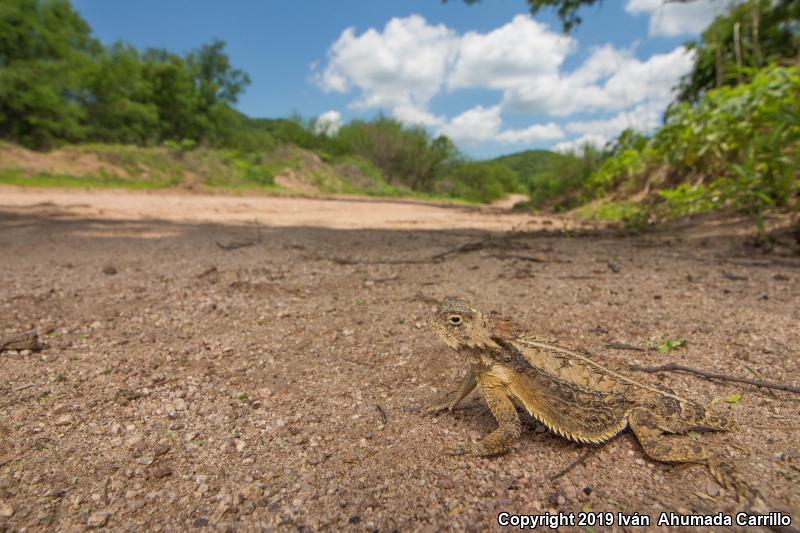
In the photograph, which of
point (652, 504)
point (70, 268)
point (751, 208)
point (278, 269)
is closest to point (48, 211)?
point (70, 268)

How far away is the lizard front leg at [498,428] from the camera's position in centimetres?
185

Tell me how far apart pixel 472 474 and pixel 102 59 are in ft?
135

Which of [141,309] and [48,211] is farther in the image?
[48,211]

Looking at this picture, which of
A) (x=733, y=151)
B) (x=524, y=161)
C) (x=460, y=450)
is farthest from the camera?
(x=524, y=161)

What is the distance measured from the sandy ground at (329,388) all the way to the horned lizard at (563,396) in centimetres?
9

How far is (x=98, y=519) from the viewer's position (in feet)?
4.97

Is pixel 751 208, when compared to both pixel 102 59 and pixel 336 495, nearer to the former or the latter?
pixel 336 495

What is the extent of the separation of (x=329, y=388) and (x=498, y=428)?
1.08 meters

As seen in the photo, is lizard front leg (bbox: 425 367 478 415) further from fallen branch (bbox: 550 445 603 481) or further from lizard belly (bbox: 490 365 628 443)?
fallen branch (bbox: 550 445 603 481)

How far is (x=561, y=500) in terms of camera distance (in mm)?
1587

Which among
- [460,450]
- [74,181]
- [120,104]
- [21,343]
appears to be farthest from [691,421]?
[120,104]

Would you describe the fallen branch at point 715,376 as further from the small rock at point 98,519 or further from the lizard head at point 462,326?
the small rock at point 98,519

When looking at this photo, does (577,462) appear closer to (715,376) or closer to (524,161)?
(715,376)

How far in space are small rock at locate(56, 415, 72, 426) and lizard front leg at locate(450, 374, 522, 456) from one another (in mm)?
1956
